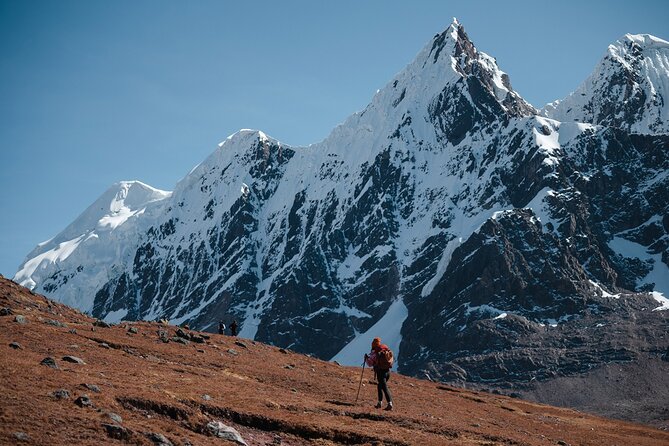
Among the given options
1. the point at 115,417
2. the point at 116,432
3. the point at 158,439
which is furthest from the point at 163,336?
the point at 116,432

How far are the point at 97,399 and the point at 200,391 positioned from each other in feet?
22.1

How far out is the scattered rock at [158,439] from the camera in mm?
27236

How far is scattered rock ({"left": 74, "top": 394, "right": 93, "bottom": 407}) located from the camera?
28602 millimetres

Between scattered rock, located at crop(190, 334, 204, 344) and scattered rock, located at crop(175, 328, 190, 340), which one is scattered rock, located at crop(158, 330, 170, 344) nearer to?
scattered rock, located at crop(175, 328, 190, 340)

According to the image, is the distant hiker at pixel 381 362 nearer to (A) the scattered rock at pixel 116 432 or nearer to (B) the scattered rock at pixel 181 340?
(A) the scattered rock at pixel 116 432

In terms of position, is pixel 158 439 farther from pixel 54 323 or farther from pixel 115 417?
pixel 54 323

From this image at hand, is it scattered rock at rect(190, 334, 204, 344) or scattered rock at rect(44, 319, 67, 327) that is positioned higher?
scattered rock at rect(190, 334, 204, 344)

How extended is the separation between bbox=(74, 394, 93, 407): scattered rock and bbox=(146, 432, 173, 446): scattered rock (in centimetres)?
258

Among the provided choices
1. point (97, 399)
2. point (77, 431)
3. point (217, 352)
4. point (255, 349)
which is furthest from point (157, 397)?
point (255, 349)

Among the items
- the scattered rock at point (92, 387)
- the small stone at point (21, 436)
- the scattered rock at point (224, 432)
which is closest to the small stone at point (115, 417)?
the scattered rock at point (92, 387)

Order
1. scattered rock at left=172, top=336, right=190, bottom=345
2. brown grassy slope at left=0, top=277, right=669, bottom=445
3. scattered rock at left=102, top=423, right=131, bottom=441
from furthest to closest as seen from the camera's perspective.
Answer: scattered rock at left=172, top=336, right=190, bottom=345 < brown grassy slope at left=0, top=277, right=669, bottom=445 < scattered rock at left=102, top=423, right=131, bottom=441

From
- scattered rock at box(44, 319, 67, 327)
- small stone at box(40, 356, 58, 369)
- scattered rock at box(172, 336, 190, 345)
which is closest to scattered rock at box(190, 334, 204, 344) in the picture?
scattered rock at box(172, 336, 190, 345)

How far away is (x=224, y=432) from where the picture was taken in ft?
100

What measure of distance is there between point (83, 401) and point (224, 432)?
16.3 ft
